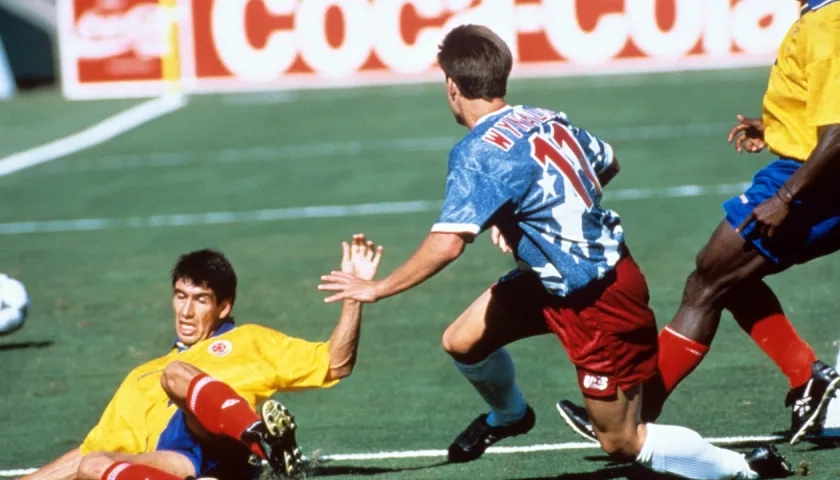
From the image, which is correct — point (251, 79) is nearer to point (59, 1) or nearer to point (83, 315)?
point (59, 1)

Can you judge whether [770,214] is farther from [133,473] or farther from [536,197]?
[133,473]

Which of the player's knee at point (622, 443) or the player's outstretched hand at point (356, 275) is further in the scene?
the player's knee at point (622, 443)

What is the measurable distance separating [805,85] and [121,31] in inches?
762

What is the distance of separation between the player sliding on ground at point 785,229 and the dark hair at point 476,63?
130 cm

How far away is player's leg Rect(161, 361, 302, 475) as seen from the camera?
581cm

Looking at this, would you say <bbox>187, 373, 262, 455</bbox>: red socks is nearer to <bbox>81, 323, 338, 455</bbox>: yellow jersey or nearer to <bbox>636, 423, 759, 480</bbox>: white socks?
<bbox>81, 323, 338, 455</bbox>: yellow jersey

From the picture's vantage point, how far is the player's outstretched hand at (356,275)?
600 centimetres

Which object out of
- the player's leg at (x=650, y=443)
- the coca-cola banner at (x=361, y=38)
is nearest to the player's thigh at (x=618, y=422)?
the player's leg at (x=650, y=443)

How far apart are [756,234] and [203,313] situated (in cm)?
233

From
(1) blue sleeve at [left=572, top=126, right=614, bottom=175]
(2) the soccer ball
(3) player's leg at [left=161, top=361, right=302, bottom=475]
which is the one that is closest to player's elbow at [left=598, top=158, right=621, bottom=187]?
(1) blue sleeve at [left=572, top=126, right=614, bottom=175]

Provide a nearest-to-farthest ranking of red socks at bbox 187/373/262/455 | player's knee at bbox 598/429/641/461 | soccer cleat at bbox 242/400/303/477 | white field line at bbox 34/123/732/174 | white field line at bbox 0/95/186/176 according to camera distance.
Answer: soccer cleat at bbox 242/400/303/477
red socks at bbox 187/373/262/455
player's knee at bbox 598/429/641/461
white field line at bbox 34/123/732/174
white field line at bbox 0/95/186/176

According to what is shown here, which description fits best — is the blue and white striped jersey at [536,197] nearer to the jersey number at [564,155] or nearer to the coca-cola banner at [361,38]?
the jersey number at [564,155]

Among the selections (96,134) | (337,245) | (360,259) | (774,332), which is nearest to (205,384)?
(360,259)

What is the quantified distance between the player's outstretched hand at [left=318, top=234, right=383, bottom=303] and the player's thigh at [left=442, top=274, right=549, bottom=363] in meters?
0.64
